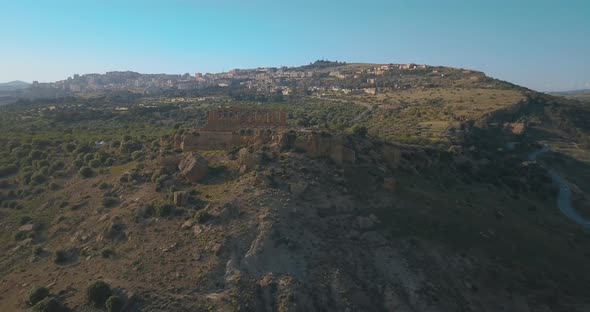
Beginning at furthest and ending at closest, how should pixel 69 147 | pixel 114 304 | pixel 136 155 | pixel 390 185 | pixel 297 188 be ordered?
pixel 69 147, pixel 136 155, pixel 390 185, pixel 297 188, pixel 114 304

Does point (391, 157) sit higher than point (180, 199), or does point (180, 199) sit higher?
point (391, 157)

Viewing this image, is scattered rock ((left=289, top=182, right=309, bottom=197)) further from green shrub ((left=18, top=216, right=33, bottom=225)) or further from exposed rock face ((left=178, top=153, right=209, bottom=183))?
green shrub ((left=18, top=216, right=33, bottom=225))

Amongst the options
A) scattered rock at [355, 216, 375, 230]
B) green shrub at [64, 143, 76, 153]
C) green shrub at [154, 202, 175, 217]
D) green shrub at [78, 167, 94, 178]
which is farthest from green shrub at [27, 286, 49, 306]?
green shrub at [64, 143, 76, 153]

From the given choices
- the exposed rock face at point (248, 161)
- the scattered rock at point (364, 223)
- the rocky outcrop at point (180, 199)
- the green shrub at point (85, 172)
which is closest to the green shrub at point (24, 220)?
the green shrub at point (85, 172)

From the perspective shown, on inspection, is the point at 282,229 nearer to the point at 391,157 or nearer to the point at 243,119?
the point at 391,157

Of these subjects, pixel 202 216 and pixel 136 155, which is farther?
pixel 136 155

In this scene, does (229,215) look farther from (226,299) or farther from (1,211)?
(1,211)

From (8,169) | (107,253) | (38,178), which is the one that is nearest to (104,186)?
(38,178)
